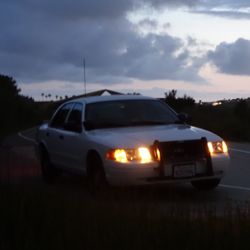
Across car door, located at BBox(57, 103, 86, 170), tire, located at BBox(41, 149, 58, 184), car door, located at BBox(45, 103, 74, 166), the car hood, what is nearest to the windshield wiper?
the car hood

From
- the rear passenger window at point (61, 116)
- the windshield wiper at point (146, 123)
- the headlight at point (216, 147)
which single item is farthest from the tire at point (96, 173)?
the rear passenger window at point (61, 116)

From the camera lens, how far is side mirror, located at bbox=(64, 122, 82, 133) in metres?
13.5

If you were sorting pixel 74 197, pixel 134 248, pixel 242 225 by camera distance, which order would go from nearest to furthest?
pixel 134 248, pixel 242 225, pixel 74 197

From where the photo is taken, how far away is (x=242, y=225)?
7.83m

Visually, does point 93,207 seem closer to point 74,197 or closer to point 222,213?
point 74,197

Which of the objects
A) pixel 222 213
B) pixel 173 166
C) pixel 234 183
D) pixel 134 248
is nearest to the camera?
pixel 134 248

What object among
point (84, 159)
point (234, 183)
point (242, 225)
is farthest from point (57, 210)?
point (234, 183)

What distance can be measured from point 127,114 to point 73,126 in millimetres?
935

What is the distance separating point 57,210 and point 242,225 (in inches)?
75.0

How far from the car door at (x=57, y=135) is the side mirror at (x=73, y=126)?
0.27m

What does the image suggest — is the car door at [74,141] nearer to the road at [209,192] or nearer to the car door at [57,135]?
the car door at [57,135]

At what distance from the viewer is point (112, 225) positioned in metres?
7.87

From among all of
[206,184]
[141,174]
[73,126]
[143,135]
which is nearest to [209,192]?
[206,184]

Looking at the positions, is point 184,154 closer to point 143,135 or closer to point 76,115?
point 143,135
